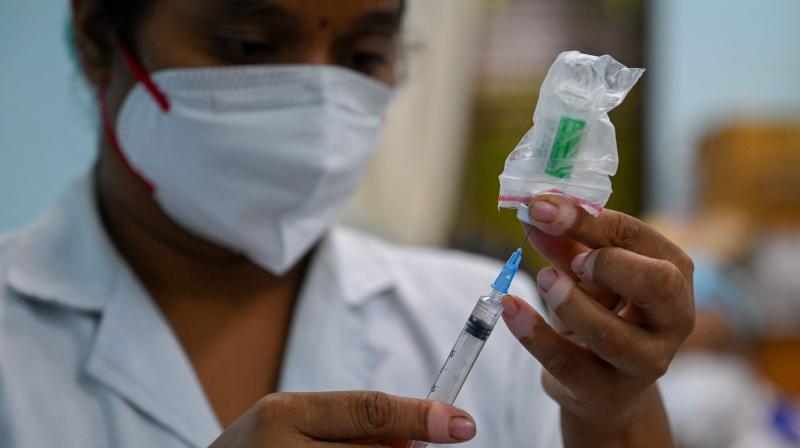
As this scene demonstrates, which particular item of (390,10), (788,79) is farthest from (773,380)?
(390,10)

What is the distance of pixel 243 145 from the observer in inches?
38.0

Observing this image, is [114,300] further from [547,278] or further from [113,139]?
[547,278]

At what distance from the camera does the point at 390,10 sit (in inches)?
38.8

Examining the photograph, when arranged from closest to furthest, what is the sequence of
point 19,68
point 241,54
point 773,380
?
point 241,54 < point 19,68 < point 773,380

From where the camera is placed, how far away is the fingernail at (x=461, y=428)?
0.64 metres

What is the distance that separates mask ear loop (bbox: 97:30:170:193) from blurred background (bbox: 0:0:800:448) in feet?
2.63

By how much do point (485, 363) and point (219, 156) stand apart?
1.46ft

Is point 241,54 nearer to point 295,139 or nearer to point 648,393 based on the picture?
point 295,139

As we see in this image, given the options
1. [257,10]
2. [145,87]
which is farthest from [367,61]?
[145,87]

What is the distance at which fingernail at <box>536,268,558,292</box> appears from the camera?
661 millimetres

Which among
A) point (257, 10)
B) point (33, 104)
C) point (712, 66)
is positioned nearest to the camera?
point (257, 10)

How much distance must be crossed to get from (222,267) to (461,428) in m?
0.55

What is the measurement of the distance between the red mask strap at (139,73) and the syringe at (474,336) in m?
0.50

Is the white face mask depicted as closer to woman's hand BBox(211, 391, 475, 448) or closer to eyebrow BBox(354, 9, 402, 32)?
eyebrow BBox(354, 9, 402, 32)
